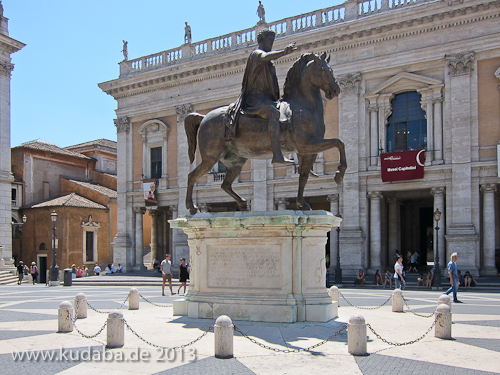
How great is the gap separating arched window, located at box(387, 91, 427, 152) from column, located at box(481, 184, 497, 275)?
4070 mm

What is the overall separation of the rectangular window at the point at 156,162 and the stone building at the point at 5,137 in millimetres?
9536

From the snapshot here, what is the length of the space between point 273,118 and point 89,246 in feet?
123

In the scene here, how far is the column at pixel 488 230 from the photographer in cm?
2708

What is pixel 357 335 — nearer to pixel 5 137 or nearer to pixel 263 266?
pixel 263 266

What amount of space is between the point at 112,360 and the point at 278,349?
2.39 metres

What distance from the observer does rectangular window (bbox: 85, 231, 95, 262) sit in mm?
44872

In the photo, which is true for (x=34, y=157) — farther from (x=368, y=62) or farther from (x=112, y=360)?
(x=112, y=360)

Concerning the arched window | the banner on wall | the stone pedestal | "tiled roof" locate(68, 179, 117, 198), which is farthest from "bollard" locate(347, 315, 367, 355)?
"tiled roof" locate(68, 179, 117, 198)

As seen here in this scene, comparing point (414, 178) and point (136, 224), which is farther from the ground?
point (414, 178)

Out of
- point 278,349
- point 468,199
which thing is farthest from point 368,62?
point 278,349

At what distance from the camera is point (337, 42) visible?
104 ft

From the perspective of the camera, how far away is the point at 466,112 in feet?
91.8

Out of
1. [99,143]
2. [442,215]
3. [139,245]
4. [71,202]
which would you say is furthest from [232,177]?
[99,143]

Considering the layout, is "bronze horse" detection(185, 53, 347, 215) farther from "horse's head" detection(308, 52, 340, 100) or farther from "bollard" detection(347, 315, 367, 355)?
"bollard" detection(347, 315, 367, 355)
